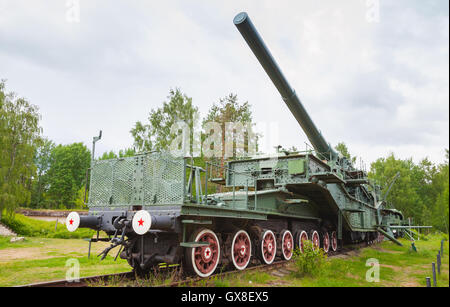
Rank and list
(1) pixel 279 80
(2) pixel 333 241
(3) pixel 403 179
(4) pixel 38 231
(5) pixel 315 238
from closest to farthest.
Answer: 1. (1) pixel 279 80
2. (5) pixel 315 238
3. (2) pixel 333 241
4. (4) pixel 38 231
5. (3) pixel 403 179

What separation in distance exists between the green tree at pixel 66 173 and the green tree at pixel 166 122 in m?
27.7

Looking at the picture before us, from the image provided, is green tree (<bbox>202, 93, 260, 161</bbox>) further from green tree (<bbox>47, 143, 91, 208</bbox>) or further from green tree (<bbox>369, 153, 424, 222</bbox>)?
green tree (<bbox>47, 143, 91, 208</bbox>)

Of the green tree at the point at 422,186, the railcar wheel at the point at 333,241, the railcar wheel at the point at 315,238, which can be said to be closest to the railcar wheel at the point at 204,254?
the green tree at the point at 422,186

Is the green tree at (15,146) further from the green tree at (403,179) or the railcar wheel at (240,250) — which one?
the green tree at (403,179)

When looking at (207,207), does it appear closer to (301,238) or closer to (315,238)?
(301,238)

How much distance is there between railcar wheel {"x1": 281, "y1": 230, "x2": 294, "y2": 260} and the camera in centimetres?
1057

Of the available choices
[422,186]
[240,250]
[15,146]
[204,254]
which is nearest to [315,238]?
[422,186]

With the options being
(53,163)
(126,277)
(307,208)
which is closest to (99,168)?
(126,277)

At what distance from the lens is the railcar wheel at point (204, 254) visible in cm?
686

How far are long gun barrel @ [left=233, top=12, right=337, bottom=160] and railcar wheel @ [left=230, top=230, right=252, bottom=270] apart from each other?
4571mm

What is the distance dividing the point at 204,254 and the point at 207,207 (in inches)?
41.0

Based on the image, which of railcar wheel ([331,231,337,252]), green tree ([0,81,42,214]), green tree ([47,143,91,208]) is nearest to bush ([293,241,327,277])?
railcar wheel ([331,231,337,252])

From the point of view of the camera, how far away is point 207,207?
6.96 m
